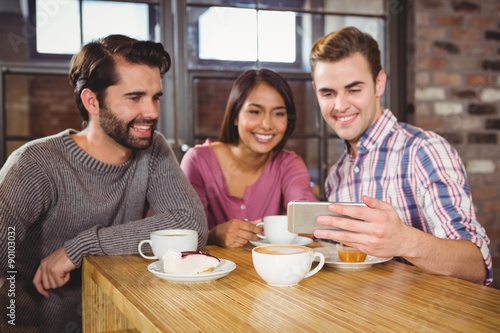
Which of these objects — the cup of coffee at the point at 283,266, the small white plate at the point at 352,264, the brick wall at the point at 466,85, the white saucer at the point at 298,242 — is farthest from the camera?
the brick wall at the point at 466,85

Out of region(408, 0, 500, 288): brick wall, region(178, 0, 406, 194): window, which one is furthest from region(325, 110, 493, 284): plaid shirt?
region(408, 0, 500, 288): brick wall

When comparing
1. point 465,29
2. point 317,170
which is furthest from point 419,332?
point 465,29

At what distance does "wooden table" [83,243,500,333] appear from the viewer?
0.85 m

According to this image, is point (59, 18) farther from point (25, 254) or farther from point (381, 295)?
point (381, 295)

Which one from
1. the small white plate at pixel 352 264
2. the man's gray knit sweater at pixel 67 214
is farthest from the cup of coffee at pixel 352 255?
the man's gray knit sweater at pixel 67 214

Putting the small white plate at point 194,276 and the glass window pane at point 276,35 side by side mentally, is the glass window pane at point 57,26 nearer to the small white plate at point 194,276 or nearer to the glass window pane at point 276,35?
the glass window pane at point 276,35

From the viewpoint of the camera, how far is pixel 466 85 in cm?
290

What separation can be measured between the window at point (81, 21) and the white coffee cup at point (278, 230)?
1.52 meters

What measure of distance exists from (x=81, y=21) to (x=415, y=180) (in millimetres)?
1746

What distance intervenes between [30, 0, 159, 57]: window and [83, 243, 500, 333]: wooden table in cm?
159

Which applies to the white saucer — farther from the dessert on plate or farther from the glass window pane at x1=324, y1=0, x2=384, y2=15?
the glass window pane at x1=324, y1=0, x2=384, y2=15

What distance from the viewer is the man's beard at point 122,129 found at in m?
1.68

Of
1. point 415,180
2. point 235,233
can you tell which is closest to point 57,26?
point 235,233

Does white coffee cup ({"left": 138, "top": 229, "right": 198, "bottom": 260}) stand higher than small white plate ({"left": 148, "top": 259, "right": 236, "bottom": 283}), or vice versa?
white coffee cup ({"left": 138, "top": 229, "right": 198, "bottom": 260})
